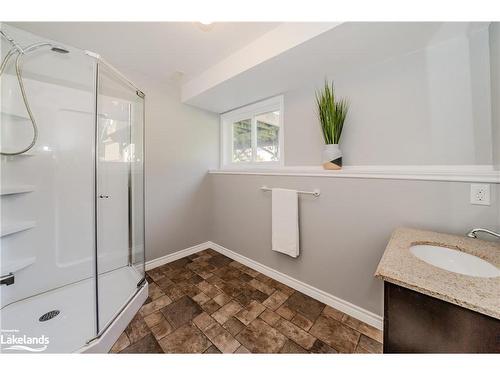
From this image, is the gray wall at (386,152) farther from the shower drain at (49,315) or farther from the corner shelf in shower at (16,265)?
the corner shelf in shower at (16,265)

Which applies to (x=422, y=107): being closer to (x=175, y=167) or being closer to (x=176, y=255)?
(x=175, y=167)

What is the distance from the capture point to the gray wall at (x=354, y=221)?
41.1 inches

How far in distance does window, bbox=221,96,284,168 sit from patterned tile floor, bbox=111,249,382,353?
51.2 inches

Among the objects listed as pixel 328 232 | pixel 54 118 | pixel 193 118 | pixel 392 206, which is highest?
pixel 193 118

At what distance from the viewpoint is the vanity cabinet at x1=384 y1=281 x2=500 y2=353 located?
1.67 feet

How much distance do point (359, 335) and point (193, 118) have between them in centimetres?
260

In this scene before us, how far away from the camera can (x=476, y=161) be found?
105 centimetres

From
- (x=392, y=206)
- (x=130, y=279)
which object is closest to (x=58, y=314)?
(x=130, y=279)

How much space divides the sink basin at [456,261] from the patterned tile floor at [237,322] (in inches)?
25.8

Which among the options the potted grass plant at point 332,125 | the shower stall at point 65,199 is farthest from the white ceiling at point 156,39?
the potted grass plant at point 332,125

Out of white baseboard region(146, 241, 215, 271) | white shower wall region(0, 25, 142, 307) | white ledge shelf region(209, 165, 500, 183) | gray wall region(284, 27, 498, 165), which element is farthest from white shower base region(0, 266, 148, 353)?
gray wall region(284, 27, 498, 165)

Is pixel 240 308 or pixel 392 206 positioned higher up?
pixel 392 206

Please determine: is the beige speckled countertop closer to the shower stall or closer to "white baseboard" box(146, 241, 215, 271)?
the shower stall
